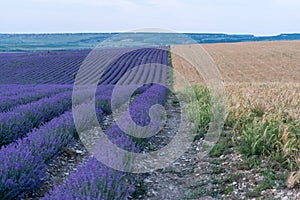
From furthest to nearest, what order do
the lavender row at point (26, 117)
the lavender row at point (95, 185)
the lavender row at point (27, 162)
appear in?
the lavender row at point (26, 117) → the lavender row at point (27, 162) → the lavender row at point (95, 185)

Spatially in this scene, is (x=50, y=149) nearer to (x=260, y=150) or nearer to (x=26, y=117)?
(x=26, y=117)

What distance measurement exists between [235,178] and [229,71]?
1869 cm

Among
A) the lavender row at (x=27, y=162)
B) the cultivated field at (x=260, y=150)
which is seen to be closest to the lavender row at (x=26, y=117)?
the lavender row at (x=27, y=162)

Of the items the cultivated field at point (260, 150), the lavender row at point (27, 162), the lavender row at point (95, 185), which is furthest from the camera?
the cultivated field at point (260, 150)

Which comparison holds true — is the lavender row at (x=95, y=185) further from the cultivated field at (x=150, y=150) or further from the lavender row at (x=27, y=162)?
the lavender row at (x=27, y=162)

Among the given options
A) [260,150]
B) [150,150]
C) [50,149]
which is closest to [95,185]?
[50,149]

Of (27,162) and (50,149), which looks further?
(50,149)

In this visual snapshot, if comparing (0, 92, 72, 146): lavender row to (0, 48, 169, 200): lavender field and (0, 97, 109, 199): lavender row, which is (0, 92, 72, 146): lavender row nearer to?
(0, 48, 169, 200): lavender field

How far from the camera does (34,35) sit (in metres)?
142

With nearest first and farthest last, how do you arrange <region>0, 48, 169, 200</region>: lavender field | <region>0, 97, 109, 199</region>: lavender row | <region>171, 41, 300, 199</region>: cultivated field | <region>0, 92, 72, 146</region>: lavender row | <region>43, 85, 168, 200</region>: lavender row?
<region>43, 85, 168, 200</region>: lavender row, <region>0, 48, 169, 200</region>: lavender field, <region>0, 97, 109, 199</region>: lavender row, <region>171, 41, 300, 199</region>: cultivated field, <region>0, 92, 72, 146</region>: lavender row

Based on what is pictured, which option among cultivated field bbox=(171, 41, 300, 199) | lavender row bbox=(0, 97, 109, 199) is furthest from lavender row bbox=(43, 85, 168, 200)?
cultivated field bbox=(171, 41, 300, 199)

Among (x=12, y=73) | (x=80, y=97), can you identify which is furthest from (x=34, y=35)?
(x=80, y=97)

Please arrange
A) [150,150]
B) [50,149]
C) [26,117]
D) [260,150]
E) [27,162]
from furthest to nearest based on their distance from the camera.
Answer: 1. [26,117]
2. [150,150]
3. [260,150]
4. [50,149]
5. [27,162]

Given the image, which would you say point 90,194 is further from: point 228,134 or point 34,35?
point 34,35
